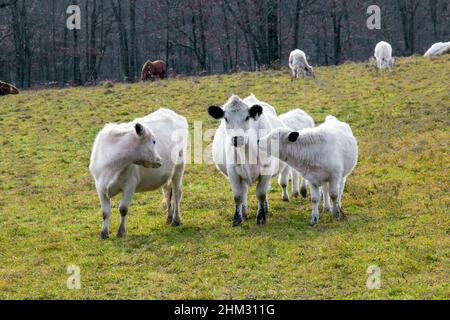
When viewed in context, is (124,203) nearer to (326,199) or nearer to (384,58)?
(326,199)

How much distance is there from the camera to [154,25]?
55.5m

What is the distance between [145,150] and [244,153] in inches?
62.1

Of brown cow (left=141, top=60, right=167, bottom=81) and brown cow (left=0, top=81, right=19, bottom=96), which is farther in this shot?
brown cow (left=141, top=60, right=167, bottom=81)

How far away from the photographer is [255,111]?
10.1 metres

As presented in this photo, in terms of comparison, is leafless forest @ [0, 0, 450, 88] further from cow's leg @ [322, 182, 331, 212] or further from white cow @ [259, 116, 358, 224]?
white cow @ [259, 116, 358, 224]

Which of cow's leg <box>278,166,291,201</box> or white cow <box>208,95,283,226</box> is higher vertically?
white cow <box>208,95,283,226</box>

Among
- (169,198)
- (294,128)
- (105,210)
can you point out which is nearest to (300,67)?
(294,128)

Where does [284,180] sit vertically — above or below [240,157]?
below

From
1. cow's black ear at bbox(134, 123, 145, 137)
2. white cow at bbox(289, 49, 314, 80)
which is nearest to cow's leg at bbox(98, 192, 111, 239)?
cow's black ear at bbox(134, 123, 145, 137)

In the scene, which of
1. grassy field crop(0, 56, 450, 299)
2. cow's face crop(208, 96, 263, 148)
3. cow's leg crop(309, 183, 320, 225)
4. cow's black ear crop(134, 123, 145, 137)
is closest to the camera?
grassy field crop(0, 56, 450, 299)

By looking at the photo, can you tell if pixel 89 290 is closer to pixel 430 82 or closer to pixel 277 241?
pixel 277 241

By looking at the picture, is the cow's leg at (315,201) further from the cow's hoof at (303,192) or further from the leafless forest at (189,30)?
the leafless forest at (189,30)

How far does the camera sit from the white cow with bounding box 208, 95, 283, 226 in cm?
997

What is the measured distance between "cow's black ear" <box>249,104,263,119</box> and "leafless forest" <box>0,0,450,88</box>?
27.6 meters
